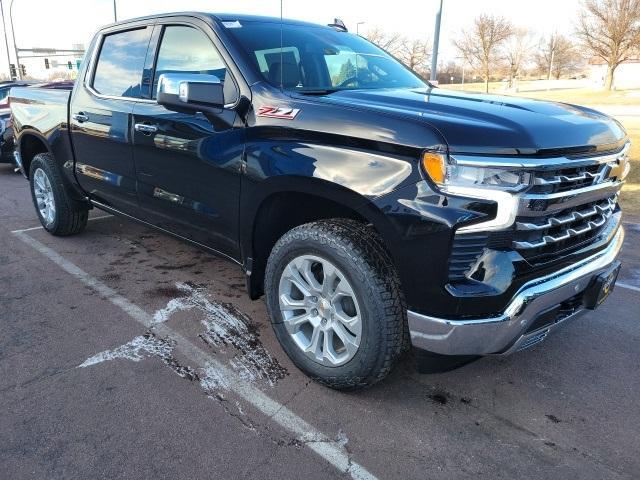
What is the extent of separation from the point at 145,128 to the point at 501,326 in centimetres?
265

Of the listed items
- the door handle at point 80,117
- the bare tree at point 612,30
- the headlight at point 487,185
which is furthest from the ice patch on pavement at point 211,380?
the bare tree at point 612,30

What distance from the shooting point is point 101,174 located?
4359mm

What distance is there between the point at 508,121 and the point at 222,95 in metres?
1.54

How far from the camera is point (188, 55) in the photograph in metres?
3.51

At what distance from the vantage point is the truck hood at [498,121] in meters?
2.23

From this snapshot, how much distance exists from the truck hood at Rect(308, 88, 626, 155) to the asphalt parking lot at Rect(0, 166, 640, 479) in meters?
1.34

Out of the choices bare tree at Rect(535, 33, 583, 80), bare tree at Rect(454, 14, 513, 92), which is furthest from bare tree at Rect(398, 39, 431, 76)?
bare tree at Rect(535, 33, 583, 80)

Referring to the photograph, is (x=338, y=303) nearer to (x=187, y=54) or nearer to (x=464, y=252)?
(x=464, y=252)

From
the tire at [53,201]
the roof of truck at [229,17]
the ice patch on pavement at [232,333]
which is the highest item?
the roof of truck at [229,17]

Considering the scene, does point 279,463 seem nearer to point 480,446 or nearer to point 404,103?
point 480,446

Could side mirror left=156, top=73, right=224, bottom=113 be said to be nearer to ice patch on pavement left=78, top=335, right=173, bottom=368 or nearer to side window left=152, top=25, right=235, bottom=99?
side window left=152, top=25, right=235, bottom=99

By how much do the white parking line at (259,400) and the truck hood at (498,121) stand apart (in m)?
1.43

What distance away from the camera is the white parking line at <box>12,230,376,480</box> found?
2.38 m

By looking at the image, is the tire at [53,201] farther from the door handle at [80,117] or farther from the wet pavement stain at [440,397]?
the wet pavement stain at [440,397]
